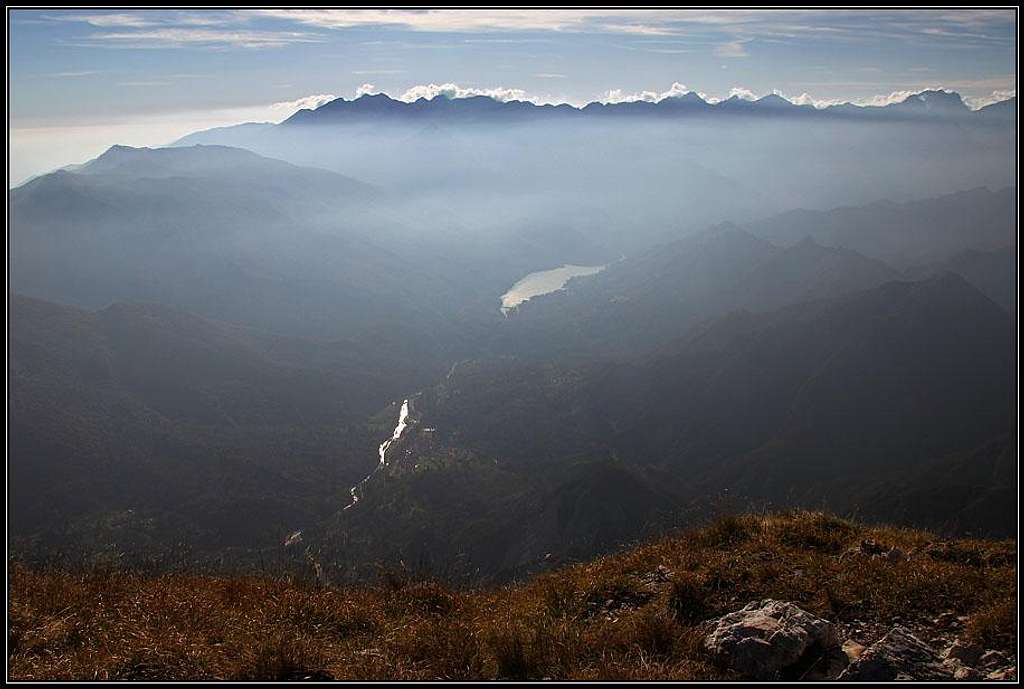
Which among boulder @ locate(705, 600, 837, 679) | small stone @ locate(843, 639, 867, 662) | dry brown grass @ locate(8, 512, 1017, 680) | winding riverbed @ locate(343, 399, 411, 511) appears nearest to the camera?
boulder @ locate(705, 600, 837, 679)

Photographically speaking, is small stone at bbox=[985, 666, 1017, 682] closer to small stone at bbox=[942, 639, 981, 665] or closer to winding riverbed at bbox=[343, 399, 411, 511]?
small stone at bbox=[942, 639, 981, 665]

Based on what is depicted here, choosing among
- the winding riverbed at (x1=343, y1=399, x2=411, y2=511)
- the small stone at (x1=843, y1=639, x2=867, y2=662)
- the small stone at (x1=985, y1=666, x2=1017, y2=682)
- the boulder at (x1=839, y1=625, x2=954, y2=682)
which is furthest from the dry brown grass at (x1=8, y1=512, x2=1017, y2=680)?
the winding riverbed at (x1=343, y1=399, x2=411, y2=511)

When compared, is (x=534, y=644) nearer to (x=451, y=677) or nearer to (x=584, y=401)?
(x=451, y=677)

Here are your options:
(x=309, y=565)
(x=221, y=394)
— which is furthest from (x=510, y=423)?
(x=309, y=565)

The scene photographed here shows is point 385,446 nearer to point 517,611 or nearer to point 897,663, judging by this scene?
point 517,611

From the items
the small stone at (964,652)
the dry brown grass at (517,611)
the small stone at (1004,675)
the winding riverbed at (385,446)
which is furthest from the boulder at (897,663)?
the winding riverbed at (385,446)
